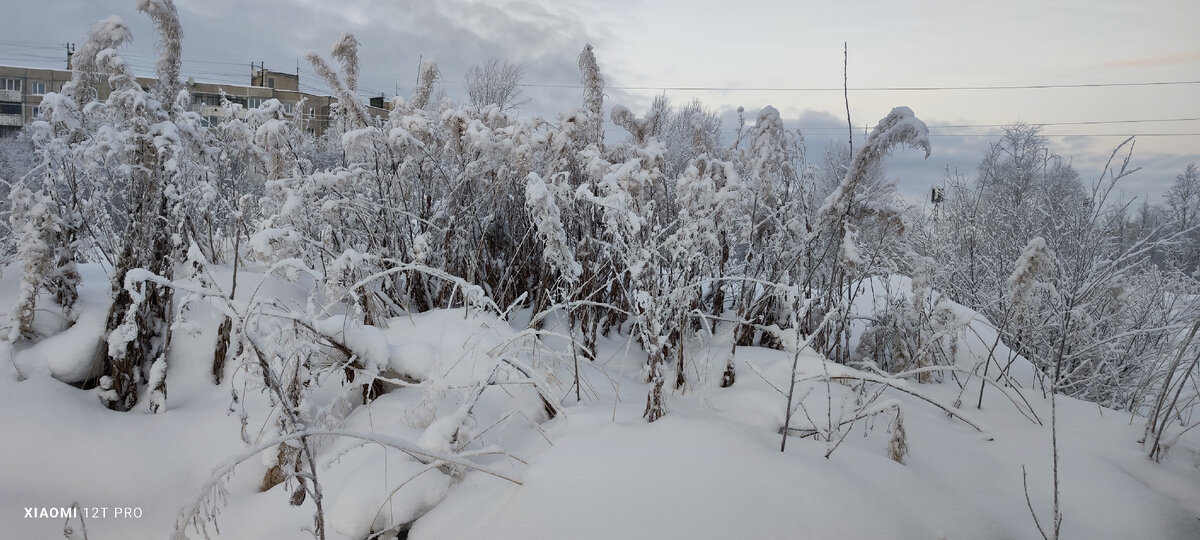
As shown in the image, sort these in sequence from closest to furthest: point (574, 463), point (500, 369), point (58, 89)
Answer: point (574, 463), point (500, 369), point (58, 89)

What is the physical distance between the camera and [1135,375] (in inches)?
137

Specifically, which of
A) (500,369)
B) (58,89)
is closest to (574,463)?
(500,369)

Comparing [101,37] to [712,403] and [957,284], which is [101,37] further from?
[957,284]

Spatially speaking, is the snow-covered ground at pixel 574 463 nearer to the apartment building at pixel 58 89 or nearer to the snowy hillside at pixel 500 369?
the snowy hillside at pixel 500 369

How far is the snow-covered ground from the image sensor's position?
135cm

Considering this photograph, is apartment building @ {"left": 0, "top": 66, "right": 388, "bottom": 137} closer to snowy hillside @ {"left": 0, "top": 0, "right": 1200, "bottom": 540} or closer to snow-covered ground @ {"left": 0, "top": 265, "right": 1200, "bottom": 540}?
snowy hillside @ {"left": 0, "top": 0, "right": 1200, "bottom": 540}

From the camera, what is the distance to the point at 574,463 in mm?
1521

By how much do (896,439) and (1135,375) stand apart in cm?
312

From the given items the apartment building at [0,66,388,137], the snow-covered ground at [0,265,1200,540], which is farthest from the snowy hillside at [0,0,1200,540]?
the apartment building at [0,66,388,137]

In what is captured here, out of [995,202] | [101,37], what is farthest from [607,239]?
[995,202]

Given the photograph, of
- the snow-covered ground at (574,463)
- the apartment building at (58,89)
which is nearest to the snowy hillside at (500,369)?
the snow-covered ground at (574,463)

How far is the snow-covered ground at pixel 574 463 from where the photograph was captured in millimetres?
1352

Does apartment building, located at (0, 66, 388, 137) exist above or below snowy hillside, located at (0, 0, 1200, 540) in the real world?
above

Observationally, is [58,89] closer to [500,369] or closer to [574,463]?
[500,369]
